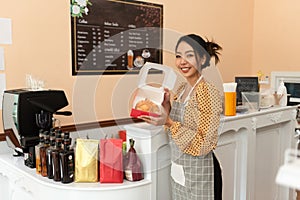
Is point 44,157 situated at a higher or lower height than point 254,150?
higher

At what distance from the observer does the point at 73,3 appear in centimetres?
228

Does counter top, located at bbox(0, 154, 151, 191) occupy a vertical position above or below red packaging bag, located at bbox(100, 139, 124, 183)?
below

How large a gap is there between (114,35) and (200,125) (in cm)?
122

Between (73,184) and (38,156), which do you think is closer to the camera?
(73,184)

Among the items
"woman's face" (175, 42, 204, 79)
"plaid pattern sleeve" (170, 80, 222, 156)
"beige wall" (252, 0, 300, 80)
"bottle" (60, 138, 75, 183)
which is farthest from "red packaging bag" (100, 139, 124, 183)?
"beige wall" (252, 0, 300, 80)

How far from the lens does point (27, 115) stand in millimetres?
1860

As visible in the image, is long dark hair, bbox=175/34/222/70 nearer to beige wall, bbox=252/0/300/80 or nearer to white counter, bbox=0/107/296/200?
white counter, bbox=0/107/296/200

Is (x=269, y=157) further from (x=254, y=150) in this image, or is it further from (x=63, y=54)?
(x=63, y=54)

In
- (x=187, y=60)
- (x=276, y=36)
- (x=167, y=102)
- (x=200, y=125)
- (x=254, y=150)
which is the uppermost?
(x=276, y=36)

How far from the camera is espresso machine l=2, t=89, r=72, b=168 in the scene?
184cm

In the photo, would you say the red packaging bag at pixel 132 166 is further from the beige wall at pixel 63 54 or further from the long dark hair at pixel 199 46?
the long dark hair at pixel 199 46

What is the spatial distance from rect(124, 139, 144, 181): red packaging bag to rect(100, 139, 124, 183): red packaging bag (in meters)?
0.05

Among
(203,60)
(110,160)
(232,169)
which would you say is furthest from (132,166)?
(232,169)

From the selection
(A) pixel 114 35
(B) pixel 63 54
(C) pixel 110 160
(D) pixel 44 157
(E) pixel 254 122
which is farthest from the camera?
(A) pixel 114 35
